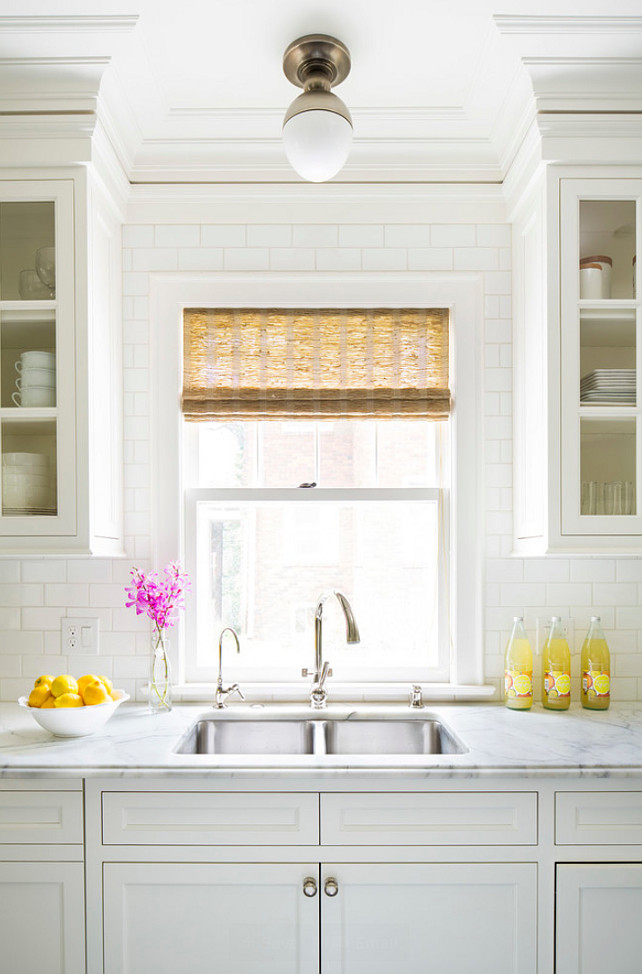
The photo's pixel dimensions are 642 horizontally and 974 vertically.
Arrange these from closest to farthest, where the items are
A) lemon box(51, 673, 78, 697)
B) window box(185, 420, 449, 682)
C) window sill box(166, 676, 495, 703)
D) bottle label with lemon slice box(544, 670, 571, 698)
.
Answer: lemon box(51, 673, 78, 697)
bottle label with lemon slice box(544, 670, 571, 698)
window sill box(166, 676, 495, 703)
window box(185, 420, 449, 682)

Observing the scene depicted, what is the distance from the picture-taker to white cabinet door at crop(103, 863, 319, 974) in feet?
5.83

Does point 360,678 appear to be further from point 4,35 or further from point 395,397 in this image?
point 4,35

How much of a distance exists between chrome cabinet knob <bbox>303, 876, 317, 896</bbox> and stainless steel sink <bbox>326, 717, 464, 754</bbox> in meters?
0.51

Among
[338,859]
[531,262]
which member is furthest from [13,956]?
[531,262]

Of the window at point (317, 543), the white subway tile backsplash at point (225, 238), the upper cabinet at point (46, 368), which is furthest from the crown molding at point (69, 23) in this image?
the window at point (317, 543)

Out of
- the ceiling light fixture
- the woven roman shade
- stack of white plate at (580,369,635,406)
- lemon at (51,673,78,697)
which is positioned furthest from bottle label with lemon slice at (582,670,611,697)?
the ceiling light fixture

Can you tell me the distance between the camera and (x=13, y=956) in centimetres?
179

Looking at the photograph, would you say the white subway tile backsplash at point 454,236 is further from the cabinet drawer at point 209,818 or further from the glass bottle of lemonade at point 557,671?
the cabinet drawer at point 209,818

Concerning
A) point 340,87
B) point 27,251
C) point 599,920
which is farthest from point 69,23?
point 599,920

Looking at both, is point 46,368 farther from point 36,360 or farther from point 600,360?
point 600,360

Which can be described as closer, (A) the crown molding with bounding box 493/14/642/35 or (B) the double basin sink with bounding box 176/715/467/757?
(A) the crown molding with bounding box 493/14/642/35

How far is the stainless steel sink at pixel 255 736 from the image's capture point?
226 centimetres

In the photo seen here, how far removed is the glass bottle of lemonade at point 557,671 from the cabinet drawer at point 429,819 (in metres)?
0.52

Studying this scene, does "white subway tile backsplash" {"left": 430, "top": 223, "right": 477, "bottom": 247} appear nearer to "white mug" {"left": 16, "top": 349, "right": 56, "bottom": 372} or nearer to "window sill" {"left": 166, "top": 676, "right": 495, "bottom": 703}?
"white mug" {"left": 16, "top": 349, "right": 56, "bottom": 372}
